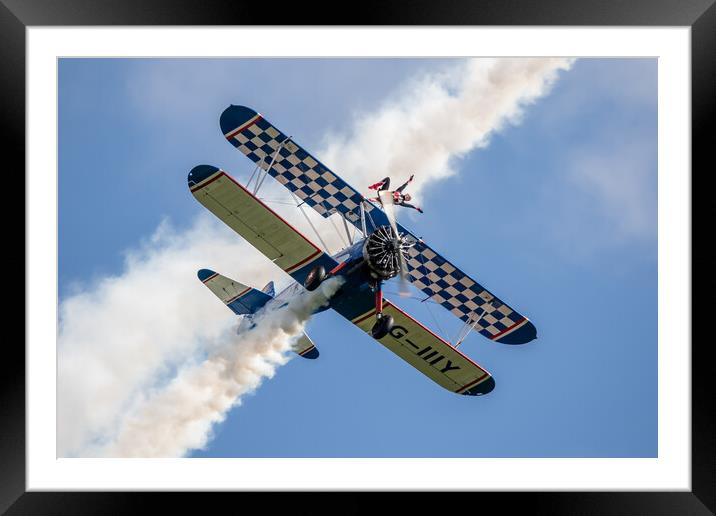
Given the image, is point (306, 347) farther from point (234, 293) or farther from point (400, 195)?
point (400, 195)

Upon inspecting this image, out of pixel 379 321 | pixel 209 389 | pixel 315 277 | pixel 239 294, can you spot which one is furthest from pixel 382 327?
pixel 209 389

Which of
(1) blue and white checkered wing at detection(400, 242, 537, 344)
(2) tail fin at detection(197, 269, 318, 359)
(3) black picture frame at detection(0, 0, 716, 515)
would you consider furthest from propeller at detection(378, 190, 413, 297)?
(3) black picture frame at detection(0, 0, 716, 515)

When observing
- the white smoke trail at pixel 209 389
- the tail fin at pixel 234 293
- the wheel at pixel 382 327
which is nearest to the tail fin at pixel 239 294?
the tail fin at pixel 234 293

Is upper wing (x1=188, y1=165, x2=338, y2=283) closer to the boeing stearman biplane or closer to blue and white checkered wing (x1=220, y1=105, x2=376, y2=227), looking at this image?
the boeing stearman biplane

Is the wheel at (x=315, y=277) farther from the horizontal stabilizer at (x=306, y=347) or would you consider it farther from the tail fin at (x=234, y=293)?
the horizontal stabilizer at (x=306, y=347)
